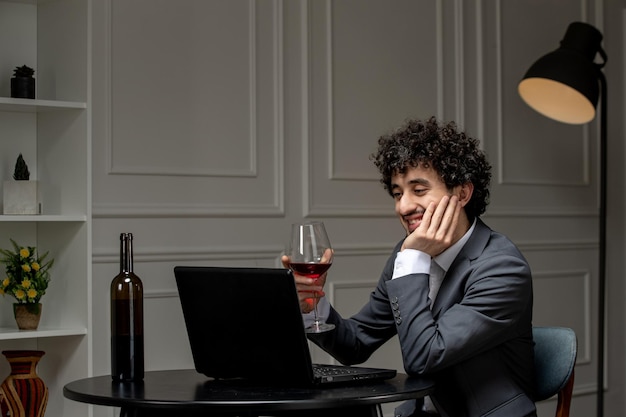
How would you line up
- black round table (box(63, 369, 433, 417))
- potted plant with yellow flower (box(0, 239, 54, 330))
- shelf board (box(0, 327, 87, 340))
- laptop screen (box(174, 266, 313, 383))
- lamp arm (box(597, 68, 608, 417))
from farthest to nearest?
lamp arm (box(597, 68, 608, 417)), potted plant with yellow flower (box(0, 239, 54, 330)), shelf board (box(0, 327, 87, 340)), laptop screen (box(174, 266, 313, 383)), black round table (box(63, 369, 433, 417))

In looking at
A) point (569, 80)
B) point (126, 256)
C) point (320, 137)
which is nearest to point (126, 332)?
point (126, 256)

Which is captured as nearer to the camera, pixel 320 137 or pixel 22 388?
pixel 22 388

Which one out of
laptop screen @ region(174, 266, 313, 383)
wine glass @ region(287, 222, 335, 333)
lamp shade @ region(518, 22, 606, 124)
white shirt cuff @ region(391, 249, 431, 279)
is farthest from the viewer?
lamp shade @ region(518, 22, 606, 124)

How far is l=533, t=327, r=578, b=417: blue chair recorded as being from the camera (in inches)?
84.4

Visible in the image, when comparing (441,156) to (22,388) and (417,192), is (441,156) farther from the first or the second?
(22,388)

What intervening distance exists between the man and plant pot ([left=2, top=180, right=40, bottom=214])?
3.65 ft

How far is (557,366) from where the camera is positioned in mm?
2164

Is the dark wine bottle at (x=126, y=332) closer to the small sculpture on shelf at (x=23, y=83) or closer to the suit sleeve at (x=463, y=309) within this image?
the suit sleeve at (x=463, y=309)

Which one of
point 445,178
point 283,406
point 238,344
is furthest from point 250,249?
point 283,406

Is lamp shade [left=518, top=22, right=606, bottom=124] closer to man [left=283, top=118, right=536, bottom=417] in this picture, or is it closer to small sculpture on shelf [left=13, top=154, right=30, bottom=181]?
man [left=283, top=118, right=536, bottom=417]

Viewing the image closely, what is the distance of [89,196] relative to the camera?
2859mm

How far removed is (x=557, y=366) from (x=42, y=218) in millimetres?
1518

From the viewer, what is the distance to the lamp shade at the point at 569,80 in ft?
12.5

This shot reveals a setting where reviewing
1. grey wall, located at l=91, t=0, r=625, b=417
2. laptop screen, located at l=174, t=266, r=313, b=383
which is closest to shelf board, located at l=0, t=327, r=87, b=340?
grey wall, located at l=91, t=0, r=625, b=417
